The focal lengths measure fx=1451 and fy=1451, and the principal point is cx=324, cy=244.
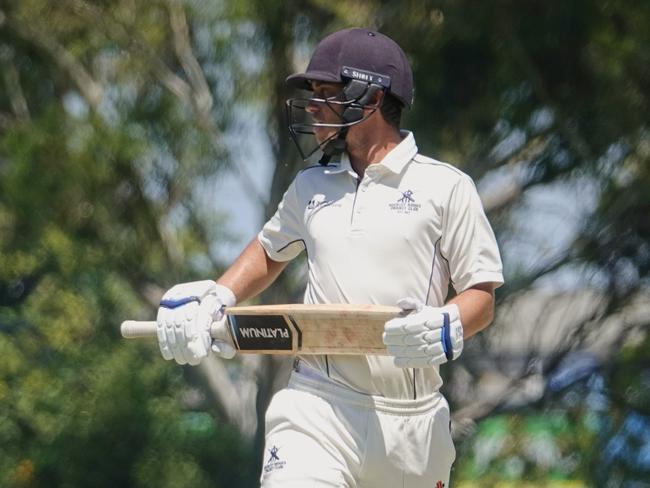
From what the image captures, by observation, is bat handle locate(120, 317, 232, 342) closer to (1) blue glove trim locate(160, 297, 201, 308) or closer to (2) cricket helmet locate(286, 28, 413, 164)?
(1) blue glove trim locate(160, 297, 201, 308)

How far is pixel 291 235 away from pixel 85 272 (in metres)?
3.23

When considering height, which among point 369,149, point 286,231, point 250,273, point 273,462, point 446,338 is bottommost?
point 273,462

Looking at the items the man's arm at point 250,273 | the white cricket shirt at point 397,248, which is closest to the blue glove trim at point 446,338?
the white cricket shirt at point 397,248

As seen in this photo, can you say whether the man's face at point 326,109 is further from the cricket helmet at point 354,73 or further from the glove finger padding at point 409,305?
the glove finger padding at point 409,305

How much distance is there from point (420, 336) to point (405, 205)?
421mm

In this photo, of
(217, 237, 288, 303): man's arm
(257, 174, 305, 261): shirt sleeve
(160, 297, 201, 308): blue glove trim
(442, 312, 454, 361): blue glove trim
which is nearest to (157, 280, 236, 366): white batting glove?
(160, 297, 201, 308): blue glove trim

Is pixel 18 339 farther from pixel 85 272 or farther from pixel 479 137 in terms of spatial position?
pixel 479 137

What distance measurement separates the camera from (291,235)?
3727 mm

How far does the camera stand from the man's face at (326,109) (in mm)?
3572

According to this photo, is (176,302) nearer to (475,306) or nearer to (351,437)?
(351,437)

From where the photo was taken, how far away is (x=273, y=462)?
341cm

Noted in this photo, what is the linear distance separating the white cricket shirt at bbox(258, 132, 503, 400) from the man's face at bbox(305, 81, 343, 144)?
0.15 metres

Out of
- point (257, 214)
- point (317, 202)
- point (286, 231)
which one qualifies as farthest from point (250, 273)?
point (257, 214)

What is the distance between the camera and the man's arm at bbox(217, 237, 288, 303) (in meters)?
3.72
